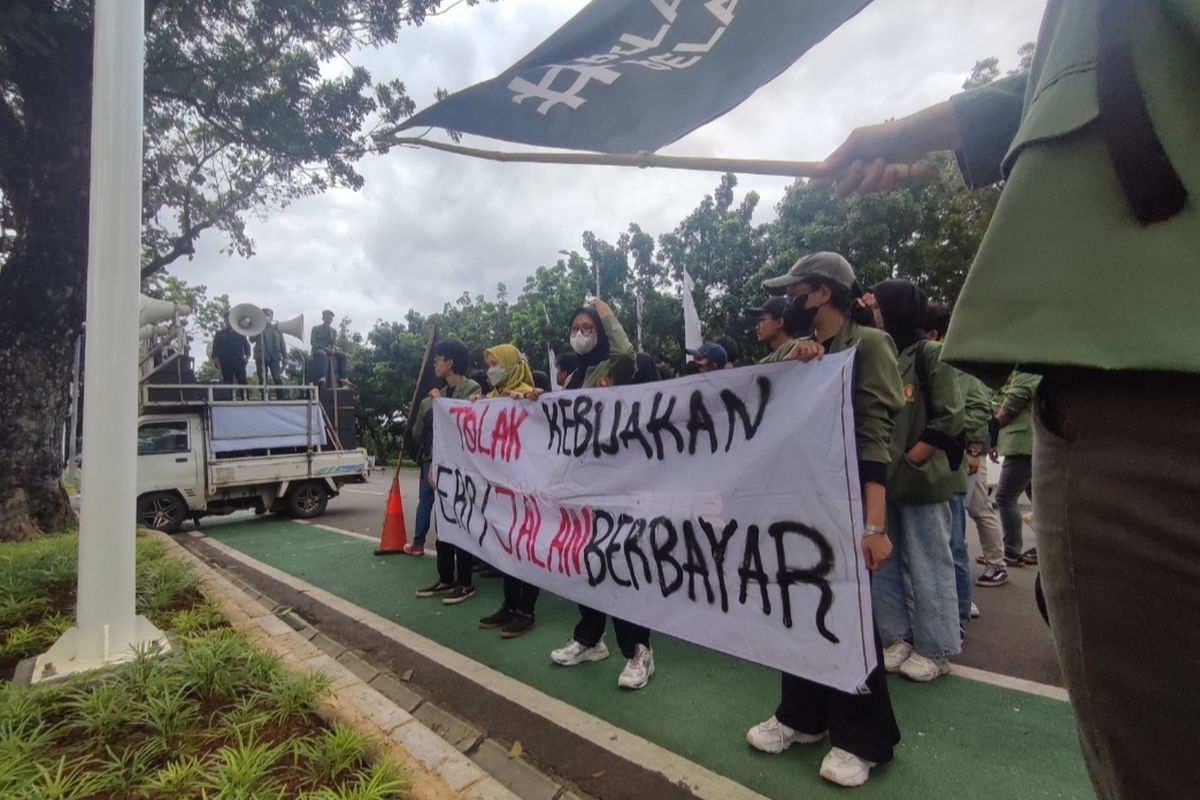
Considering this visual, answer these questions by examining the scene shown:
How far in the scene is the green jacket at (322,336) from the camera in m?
12.7

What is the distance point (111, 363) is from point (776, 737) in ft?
10.9

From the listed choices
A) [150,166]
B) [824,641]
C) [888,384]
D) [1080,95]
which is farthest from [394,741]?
[150,166]

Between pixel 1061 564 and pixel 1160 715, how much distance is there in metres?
0.17

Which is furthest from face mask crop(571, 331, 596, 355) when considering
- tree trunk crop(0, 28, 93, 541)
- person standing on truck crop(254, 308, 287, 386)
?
person standing on truck crop(254, 308, 287, 386)

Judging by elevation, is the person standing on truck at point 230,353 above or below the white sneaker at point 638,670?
above

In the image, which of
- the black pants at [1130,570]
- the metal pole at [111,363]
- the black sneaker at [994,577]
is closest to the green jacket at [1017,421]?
the black sneaker at [994,577]

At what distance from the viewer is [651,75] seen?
1.91 m

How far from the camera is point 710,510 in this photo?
2572 millimetres

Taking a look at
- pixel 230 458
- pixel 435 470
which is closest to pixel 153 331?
pixel 230 458

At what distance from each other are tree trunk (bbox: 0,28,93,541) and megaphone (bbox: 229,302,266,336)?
15.5 feet

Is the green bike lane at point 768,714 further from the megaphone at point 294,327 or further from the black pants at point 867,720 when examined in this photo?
the megaphone at point 294,327

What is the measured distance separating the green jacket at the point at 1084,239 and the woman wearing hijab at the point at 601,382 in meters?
2.65

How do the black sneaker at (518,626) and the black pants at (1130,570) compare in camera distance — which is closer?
the black pants at (1130,570)

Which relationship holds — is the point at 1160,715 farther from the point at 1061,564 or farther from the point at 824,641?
the point at 824,641
